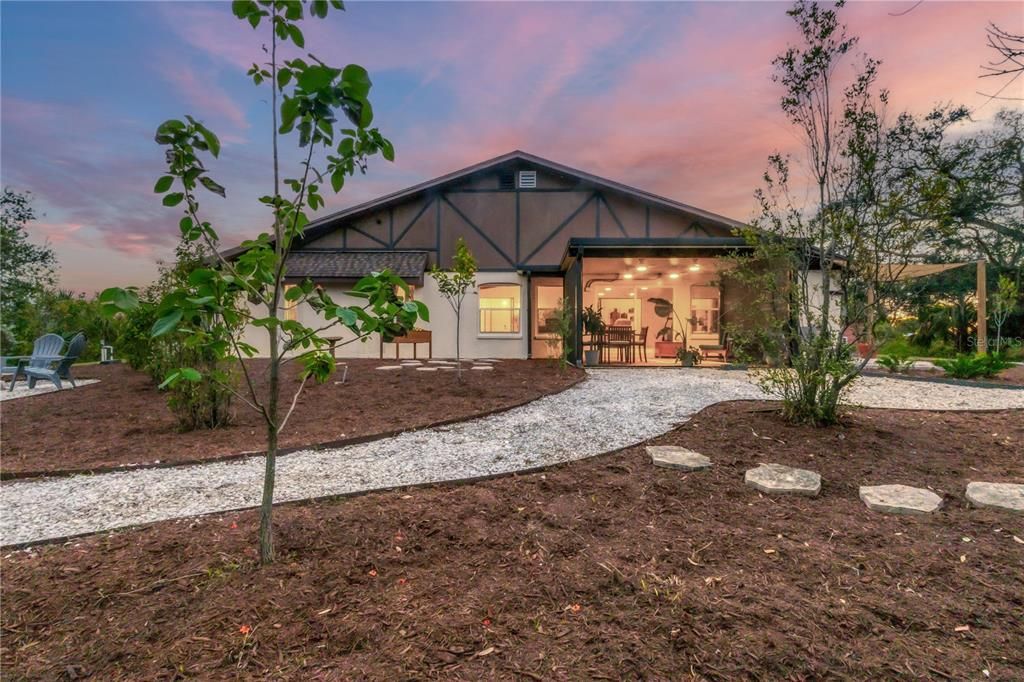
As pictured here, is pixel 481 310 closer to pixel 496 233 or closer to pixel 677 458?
pixel 496 233

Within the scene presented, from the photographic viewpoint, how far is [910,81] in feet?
14.8

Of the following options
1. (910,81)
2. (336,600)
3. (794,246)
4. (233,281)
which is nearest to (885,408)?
(794,246)

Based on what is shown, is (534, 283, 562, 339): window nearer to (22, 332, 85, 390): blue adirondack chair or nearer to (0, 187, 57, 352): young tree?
(22, 332, 85, 390): blue adirondack chair

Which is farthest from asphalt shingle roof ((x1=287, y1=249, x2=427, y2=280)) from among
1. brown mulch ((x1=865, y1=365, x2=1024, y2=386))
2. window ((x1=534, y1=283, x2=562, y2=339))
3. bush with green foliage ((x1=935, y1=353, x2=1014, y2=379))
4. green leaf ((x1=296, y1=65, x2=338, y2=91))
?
bush with green foliage ((x1=935, y1=353, x2=1014, y2=379))

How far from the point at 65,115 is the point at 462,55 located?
281 inches

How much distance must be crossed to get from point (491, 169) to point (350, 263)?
→ 16.8 feet

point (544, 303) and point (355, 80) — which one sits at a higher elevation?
point (544, 303)

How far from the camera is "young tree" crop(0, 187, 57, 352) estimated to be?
40.8 feet

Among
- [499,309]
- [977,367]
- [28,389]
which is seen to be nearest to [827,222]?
[977,367]

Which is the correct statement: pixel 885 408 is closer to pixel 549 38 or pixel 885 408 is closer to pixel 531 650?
pixel 531 650

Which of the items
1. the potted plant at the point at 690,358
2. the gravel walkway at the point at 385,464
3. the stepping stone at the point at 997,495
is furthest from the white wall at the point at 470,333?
the stepping stone at the point at 997,495

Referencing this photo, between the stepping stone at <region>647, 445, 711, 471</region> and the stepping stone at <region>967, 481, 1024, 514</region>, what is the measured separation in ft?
4.88

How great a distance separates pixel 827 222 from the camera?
14.0ft

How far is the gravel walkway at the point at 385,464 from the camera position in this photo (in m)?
2.77
